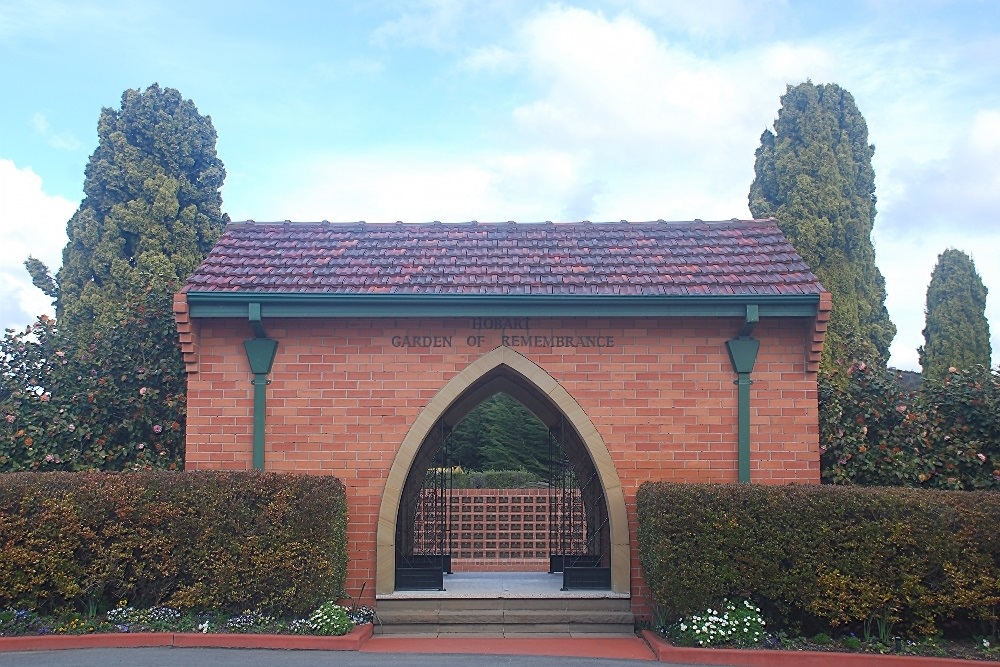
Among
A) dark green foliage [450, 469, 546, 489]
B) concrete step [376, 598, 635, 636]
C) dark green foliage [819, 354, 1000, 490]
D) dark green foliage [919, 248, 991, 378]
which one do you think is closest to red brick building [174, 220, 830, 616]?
concrete step [376, 598, 635, 636]

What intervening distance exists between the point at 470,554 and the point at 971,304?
1307 centimetres

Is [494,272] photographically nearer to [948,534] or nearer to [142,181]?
[948,534]

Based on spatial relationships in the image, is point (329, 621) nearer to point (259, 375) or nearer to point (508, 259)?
point (259, 375)

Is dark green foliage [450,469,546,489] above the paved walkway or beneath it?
above

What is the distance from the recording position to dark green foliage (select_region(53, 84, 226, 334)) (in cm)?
1670

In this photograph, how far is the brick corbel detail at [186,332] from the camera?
9953mm

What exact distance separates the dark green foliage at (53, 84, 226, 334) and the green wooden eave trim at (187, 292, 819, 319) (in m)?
7.17

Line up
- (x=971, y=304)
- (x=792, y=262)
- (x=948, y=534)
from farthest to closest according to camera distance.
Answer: (x=971, y=304) → (x=792, y=262) → (x=948, y=534)

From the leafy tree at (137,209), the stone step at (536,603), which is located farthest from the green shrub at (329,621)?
the leafy tree at (137,209)

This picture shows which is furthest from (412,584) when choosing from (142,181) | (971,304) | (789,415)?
(971,304)

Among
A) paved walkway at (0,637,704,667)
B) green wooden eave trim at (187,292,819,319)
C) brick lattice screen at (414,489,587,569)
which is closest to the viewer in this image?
paved walkway at (0,637,704,667)

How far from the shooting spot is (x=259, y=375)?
10.3m

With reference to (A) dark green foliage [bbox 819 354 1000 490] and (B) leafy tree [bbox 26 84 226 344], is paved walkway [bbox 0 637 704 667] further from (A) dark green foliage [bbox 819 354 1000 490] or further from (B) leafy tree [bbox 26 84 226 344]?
(B) leafy tree [bbox 26 84 226 344]

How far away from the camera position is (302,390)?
33.8 ft
